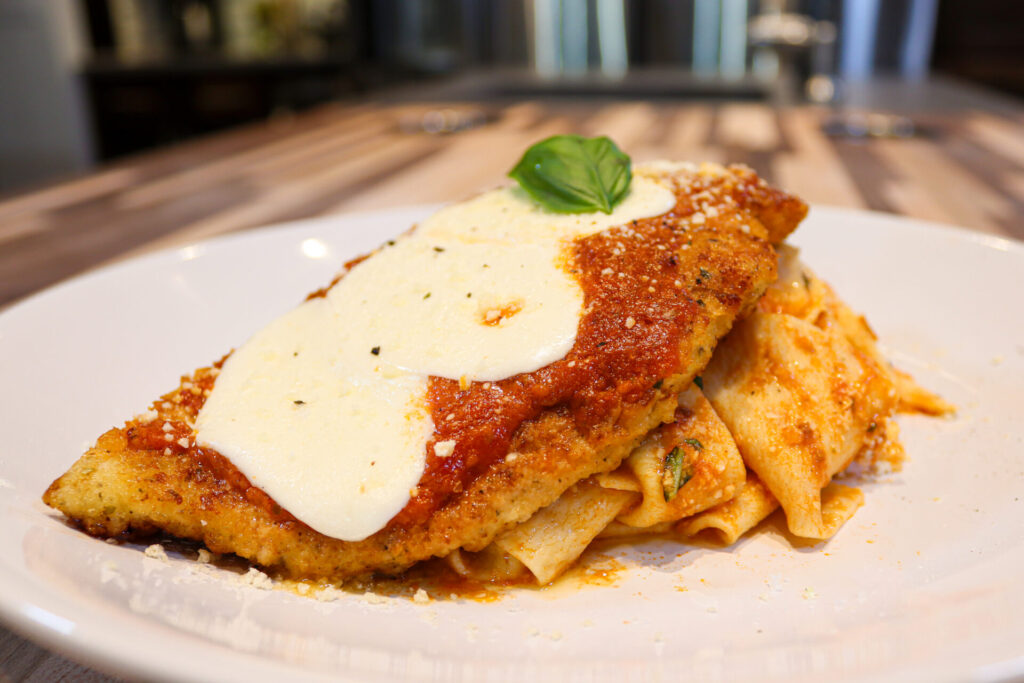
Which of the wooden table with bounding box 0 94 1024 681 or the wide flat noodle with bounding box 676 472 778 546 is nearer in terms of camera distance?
the wide flat noodle with bounding box 676 472 778 546

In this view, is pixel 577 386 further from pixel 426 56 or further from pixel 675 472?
pixel 426 56

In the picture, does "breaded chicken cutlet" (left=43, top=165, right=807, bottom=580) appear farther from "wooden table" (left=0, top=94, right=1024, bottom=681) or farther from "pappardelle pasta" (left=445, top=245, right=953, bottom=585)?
"wooden table" (left=0, top=94, right=1024, bottom=681)

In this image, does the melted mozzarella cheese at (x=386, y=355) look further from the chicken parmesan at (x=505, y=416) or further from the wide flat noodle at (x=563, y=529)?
the wide flat noodle at (x=563, y=529)

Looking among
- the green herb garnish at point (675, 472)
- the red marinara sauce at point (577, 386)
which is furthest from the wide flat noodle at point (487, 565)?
the green herb garnish at point (675, 472)

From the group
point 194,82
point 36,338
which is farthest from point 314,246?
point 194,82

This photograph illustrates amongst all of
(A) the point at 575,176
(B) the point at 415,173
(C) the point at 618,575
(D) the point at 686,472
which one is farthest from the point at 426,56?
(C) the point at 618,575

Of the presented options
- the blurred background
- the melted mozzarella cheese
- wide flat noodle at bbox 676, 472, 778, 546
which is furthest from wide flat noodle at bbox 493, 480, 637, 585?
the blurred background

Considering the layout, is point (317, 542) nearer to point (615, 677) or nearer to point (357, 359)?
point (357, 359)
